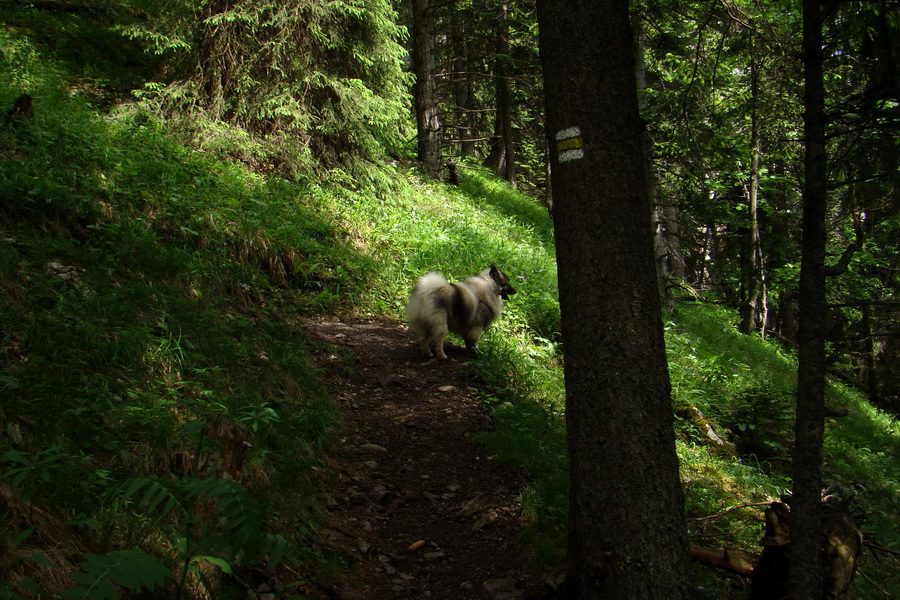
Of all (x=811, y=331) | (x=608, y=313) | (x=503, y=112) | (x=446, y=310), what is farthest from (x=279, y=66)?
(x=503, y=112)

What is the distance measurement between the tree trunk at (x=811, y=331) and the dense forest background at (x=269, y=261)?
171 millimetres

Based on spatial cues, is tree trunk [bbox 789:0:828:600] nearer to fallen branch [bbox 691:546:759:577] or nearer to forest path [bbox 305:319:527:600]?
fallen branch [bbox 691:546:759:577]

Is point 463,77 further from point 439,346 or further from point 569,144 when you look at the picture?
point 569,144

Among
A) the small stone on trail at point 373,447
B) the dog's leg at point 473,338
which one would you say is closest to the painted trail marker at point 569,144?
the small stone on trail at point 373,447

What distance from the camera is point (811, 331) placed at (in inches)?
140

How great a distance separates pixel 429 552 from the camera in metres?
4.12

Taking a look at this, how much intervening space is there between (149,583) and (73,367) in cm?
260

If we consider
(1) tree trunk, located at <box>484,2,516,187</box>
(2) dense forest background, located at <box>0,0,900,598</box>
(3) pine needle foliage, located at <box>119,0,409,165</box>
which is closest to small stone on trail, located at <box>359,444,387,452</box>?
(2) dense forest background, located at <box>0,0,900,598</box>

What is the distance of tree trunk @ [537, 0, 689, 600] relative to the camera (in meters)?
2.96

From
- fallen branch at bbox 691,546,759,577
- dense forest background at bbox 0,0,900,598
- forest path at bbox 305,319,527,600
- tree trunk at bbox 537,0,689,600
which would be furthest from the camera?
forest path at bbox 305,319,527,600

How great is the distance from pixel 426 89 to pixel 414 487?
483 inches

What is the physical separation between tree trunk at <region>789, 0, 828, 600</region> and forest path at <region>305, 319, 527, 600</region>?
5.91 feet

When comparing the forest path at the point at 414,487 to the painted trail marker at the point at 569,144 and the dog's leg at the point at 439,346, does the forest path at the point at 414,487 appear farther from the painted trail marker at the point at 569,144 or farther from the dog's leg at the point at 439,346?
the painted trail marker at the point at 569,144

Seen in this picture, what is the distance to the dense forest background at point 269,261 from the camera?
3.08 meters
